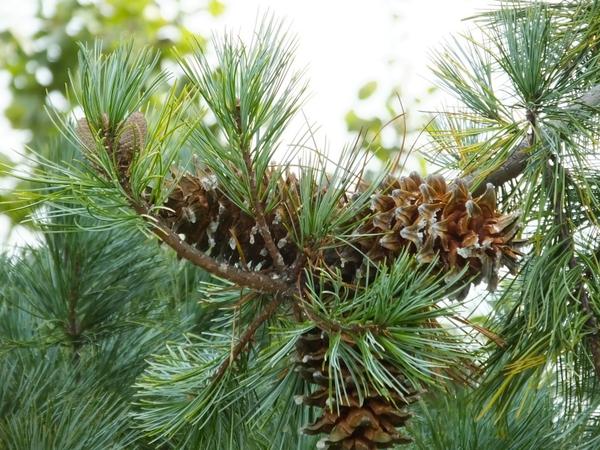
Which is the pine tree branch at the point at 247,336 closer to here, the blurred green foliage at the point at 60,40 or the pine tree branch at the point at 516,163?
the pine tree branch at the point at 516,163

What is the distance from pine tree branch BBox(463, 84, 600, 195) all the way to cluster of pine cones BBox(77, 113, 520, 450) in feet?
0.22

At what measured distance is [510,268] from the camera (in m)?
0.72

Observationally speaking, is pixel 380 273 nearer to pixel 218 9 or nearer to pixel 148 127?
pixel 148 127

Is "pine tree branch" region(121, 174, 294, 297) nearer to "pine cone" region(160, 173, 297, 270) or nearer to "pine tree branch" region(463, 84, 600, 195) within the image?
"pine cone" region(160, 173, 297, 270)

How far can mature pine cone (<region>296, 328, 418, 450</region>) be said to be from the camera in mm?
695

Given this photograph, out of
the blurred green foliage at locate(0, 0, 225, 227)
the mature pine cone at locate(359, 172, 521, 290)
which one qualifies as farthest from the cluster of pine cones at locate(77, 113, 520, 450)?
the blurred green foliage at locate(0, 0, 225, 227)

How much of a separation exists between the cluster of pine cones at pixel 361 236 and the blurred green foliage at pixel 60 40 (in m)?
3.04

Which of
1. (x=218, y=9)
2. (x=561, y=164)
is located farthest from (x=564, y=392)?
(x=218, y=9)

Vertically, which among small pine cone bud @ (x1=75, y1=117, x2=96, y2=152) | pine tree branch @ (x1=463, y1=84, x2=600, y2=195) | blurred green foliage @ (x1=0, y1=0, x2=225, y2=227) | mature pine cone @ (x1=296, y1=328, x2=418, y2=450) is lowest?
mature pine cone @ (x1=296, y1=328, x2=418, y2=450)

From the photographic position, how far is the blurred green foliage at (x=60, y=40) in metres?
3.94

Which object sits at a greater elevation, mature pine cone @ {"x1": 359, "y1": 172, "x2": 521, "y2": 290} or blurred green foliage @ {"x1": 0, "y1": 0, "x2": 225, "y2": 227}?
blurred green foliage @ {"x1": 0, "y1": 0, "x2": 225, "y2": 227}

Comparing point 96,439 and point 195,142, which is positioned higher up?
point 195,142

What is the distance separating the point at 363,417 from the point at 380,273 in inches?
4.1

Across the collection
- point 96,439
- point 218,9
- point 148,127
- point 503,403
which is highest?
point 218,9
